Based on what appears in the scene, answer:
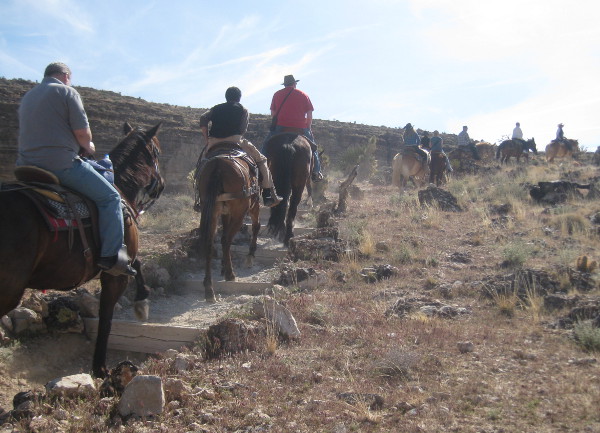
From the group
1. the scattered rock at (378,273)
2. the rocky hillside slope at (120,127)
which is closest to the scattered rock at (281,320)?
the scattered rock at (378,273)

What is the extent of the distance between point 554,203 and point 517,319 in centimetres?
991

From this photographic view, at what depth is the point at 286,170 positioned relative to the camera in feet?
31.4

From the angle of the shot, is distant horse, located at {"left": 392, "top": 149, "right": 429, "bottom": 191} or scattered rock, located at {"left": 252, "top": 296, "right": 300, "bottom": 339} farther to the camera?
distant horse, located at {"left": 392, "top": 149, "right": 429, "bottom": 191}

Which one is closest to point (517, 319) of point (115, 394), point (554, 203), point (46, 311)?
point (115, 394)

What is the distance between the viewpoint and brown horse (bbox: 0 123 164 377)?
370 cm

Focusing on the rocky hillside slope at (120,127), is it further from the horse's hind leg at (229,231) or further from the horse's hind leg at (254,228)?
the horse's hind leg at (229,231)

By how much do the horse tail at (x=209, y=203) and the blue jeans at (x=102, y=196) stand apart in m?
2.62

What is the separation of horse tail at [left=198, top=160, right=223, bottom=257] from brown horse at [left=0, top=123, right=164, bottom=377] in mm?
1226

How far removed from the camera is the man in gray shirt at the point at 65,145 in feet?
13.9

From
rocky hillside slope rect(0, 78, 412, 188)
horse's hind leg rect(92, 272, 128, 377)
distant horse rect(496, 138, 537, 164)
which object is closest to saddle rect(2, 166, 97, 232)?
horse's hind leg rect(92, 272, 128, 377)

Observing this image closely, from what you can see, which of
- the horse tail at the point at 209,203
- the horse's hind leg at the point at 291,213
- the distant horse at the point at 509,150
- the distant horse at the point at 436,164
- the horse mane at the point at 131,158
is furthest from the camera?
the distant horse at the point at 509,150

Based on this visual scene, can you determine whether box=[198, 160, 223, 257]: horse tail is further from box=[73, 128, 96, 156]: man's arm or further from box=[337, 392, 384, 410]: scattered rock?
box=[337, 392, 384, 410]: scattered rock

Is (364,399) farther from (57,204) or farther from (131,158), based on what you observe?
(131,158)

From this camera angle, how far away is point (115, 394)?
13.3ft
